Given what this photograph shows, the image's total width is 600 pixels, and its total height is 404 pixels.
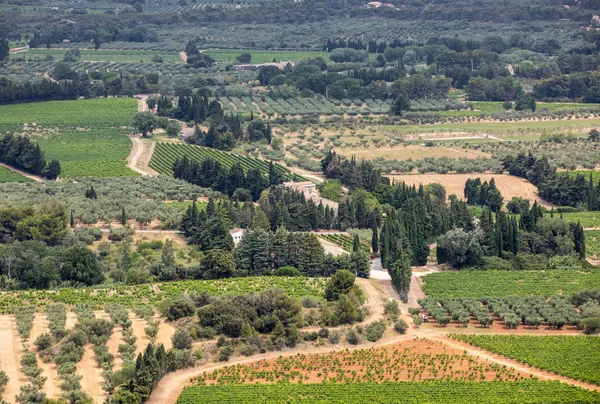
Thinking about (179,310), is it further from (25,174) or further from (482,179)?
(482,179)

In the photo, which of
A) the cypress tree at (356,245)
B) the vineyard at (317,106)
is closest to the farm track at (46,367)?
the cypress tree at (356,245)

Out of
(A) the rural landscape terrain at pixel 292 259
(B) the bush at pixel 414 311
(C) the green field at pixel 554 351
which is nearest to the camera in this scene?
(A) the rural landscape terrain at pixel 292 259

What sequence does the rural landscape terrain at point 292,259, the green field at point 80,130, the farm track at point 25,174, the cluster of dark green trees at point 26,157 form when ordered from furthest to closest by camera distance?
the green field at point 80,130, the cluster of dark green trees at point 26,157, the farm track at point 25,174, the rural landscape terrain at point 292,259

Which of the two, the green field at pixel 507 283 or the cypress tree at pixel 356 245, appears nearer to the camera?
the green field at pixel 507 283

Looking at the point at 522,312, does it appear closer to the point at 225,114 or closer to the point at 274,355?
the point at 274,355

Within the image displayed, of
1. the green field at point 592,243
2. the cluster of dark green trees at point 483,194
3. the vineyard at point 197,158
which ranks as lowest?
the vineyard at point 197,158

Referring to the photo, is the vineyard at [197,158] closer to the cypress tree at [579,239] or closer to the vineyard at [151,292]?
the cypress tree at [579,239]
